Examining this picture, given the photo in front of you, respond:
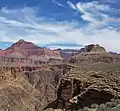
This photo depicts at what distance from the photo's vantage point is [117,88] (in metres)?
26.1

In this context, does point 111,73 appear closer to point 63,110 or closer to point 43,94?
point 63,110

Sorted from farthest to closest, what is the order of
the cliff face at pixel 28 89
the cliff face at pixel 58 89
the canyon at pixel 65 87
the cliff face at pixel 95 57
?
the cliff face at pixel 95 57 → the cliff face at pixel 28 89 → the canyon at pixel 65 87 → the cliff face at pixel 58 89

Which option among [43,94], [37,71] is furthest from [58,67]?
[43,94]

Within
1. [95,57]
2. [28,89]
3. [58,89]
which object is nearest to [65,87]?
[58,89]

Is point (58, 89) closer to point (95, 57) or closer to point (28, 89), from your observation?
point (28, 89)

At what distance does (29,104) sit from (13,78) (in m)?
16.4

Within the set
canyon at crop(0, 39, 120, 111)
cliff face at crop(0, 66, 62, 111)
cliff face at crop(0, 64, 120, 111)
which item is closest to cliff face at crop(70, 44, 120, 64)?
canyon at crop(0, 39, 120, 111)

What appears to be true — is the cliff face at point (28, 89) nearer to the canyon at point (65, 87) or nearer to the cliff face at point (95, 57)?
the canyon at point (65, 87)

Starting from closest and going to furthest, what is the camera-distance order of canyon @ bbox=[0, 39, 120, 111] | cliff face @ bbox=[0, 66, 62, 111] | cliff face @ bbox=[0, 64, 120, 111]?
cliff face @ bbox=[0, 64, 120, 111]
canyon @ bbox=[0, 39, 120, 111]
cliff face @ bbox=[0, 66, 62, 111]

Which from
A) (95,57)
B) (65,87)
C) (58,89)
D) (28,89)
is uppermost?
(95,57)

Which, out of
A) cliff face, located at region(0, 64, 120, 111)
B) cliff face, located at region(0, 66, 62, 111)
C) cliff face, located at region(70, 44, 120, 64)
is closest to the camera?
cliff face, located at region(0, 64, 120, 111)

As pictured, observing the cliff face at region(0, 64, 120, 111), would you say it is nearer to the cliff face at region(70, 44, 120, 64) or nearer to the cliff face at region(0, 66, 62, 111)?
the cliff face at region(0, 66, 62, 111)

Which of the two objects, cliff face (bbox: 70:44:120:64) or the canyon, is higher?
cliff face (bbox: 70:44:120:64)

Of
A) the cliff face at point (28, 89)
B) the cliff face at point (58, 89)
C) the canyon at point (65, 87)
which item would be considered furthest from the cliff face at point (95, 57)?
the cliff face at point (28, 89)
